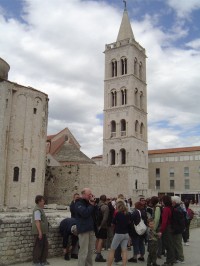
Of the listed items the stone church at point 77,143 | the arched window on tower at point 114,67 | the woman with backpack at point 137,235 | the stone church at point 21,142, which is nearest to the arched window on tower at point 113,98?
the stone church at point 77,143

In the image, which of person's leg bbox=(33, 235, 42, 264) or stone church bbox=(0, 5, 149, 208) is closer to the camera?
person's leg bbox=(33, 235, 42, 264)

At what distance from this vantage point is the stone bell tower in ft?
179

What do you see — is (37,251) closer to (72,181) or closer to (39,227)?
(39,227)

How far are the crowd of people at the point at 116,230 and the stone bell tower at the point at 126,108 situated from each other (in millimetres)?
42396

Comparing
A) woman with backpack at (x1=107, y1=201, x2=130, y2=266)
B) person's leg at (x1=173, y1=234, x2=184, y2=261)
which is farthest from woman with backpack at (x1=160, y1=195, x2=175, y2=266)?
woman with backpack at (x1=107, y1=201, x2=130, y2=266)

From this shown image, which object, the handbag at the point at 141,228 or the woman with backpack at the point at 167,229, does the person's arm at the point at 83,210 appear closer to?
the woman with backpack at the point at 167,229

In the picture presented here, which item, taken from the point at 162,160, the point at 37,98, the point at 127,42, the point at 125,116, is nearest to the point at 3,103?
the point at 37,98

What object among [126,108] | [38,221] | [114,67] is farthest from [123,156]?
[38,221]

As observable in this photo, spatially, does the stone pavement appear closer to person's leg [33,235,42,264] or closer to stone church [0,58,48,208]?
person's leg [33,235,42,264]

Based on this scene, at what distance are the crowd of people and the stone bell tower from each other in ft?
139

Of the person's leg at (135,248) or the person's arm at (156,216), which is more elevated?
the person's arm at (156,216)

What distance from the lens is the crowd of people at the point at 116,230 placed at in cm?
778

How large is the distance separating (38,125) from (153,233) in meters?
25.5

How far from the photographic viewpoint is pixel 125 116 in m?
56.2
